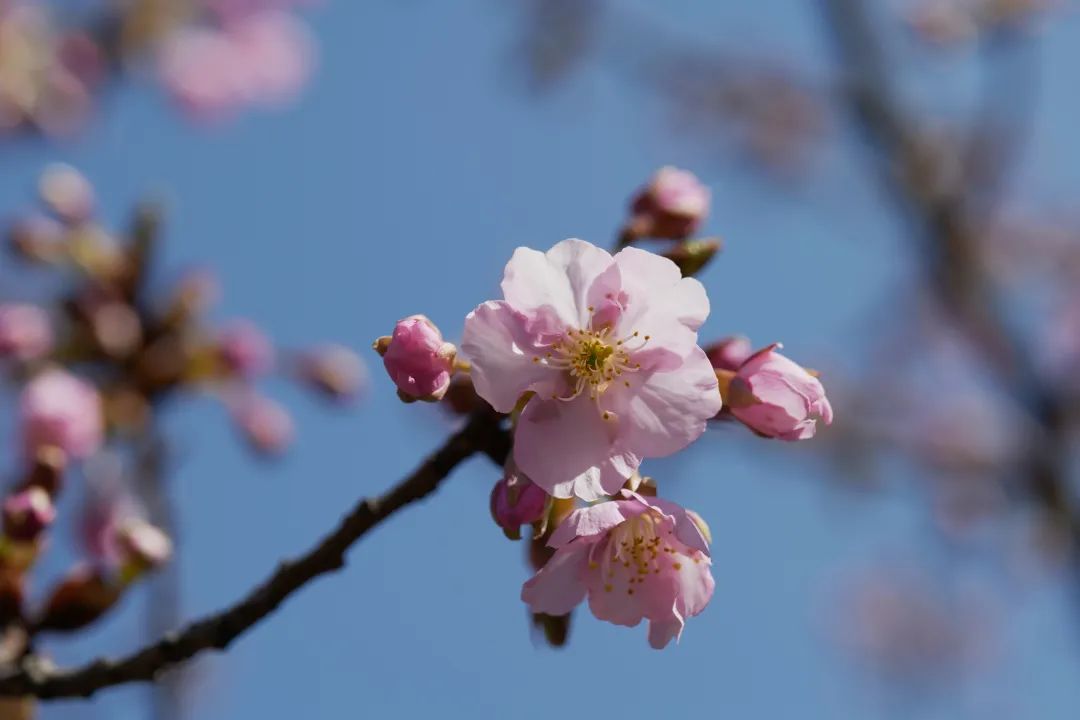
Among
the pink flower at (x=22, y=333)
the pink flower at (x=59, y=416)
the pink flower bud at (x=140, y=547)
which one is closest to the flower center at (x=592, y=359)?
the pink flower bud at (x=140, y=547)

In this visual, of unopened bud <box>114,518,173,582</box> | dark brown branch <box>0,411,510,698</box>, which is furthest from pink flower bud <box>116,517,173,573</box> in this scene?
dark brown branch <box>0,411,510,698</box>

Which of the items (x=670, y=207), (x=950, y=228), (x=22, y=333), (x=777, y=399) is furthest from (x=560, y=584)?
(x=950, y=228)

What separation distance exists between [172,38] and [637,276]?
4.52 metres

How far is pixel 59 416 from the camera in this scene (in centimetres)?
232

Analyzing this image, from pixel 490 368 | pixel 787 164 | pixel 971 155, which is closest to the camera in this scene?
pixel 490 368

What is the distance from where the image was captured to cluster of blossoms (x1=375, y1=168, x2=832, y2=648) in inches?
48.1

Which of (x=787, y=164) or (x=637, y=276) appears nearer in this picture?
(x=637, y=276)

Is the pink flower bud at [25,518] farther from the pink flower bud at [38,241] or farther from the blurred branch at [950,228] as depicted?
the blurred branch at [950,228]

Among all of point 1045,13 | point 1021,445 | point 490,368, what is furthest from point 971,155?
point 490,368

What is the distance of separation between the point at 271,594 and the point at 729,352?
2.18 feet

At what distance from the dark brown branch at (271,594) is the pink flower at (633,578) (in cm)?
16

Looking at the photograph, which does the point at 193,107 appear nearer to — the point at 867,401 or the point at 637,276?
the point at 867,401

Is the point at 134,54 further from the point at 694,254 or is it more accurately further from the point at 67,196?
the point at 694,254

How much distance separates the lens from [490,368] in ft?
4.06
